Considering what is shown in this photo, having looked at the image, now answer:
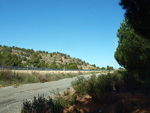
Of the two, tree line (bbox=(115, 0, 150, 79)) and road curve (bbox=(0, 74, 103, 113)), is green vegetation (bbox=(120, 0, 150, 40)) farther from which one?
road curve (bbox=(0, 74, 103, 113))

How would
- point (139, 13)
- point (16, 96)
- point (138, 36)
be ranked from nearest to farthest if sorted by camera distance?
point (139, 13), point (138, 36), point (16, 96)

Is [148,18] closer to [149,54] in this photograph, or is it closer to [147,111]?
[147,111]

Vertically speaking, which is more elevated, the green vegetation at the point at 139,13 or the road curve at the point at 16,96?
the green vegetation at the point at 139,13

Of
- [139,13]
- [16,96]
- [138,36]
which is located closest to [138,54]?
[138,36]

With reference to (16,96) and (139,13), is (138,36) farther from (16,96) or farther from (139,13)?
(16,96)

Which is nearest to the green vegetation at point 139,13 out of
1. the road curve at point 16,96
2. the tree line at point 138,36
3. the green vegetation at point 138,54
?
the tree line at point 138,36

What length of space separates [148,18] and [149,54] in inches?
205

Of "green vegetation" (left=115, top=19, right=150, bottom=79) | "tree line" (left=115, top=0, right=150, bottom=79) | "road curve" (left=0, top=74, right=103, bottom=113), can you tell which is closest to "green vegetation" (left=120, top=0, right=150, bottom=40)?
"tree line" (left=115, top=0, right=150, bottom=79)

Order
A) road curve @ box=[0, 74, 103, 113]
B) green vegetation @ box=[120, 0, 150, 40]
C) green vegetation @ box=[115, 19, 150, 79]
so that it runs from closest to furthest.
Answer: green vegetation @ box=[120, 0, 150, 40]
road curve @ box=[0, 74, 103, 113]
green vegetation @ box=[115, 19, 150, 79]

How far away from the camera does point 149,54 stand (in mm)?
8922

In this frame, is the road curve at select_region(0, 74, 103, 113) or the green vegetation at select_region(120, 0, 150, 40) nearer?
the green vegetation at select_region(120, 0, 150, 40)

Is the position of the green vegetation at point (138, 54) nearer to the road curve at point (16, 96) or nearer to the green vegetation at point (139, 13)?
the green vegetation at point (139, 13)

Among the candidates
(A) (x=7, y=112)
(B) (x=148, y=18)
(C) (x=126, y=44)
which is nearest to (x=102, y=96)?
(B) (x=148, y=18)

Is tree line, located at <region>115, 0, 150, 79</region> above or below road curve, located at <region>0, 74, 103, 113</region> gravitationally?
above
